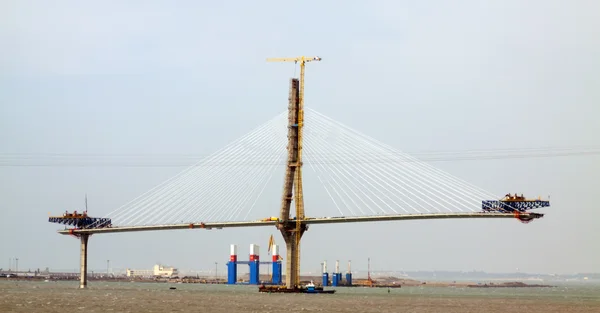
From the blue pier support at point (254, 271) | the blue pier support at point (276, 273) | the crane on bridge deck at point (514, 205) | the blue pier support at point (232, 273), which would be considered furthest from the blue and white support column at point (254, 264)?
the crane on bridge deck at point (514, 205)

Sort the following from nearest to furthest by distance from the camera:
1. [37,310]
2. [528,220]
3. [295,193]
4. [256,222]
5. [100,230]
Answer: [37,310], [528,220], [295,193], [256,222], [100,230]

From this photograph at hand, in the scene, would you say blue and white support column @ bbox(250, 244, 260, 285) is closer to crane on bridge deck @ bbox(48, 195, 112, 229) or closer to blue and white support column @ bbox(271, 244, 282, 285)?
blue and white support column @ bbox(271, 244, 282, 285)

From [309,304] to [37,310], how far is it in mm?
23954

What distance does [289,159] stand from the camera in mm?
101688

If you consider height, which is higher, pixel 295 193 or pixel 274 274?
pixel 295 193

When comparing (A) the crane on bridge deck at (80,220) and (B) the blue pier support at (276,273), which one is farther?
(B) the blue pier support at (276,273)

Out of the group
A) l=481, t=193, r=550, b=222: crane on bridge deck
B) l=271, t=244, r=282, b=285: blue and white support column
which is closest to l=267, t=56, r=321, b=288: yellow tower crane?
l=481, t=193, r=550, b=222: crane on bridge deck

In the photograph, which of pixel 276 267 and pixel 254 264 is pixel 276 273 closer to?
pixel 276 267

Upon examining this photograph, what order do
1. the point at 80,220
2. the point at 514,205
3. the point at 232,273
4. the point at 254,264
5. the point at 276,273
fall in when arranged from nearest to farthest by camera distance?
the point at 514,205, the point at 80,220, the point at 276,273, the point at 254,264, the point at 232,273

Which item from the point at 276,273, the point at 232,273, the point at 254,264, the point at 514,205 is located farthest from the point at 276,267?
the point at 514,205

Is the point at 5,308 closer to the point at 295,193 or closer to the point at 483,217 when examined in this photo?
the point at 295,193

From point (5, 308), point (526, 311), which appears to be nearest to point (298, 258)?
point (526, 311)

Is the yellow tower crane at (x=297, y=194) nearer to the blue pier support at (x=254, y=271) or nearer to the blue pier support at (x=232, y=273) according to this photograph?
the blue pier support at (x=254, y=271)

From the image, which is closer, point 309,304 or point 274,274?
point 309,304
